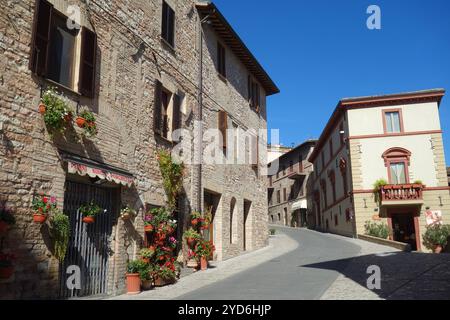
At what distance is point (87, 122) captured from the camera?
9.10 meters

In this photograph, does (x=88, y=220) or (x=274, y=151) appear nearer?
(x=88, y=220)

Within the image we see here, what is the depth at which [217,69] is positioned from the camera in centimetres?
1738

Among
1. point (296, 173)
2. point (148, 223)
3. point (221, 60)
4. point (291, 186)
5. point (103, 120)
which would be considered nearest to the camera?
point (103, 120)

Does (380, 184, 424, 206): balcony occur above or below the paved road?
above

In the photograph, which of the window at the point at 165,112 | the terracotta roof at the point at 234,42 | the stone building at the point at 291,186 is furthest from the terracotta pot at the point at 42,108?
the stone building at the point at 291,186

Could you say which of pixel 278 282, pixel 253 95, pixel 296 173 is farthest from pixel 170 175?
pixel 296 173

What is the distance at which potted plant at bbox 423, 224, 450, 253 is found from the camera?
23.3 meters

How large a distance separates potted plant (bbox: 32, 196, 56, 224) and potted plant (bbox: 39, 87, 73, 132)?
1350 millimetres

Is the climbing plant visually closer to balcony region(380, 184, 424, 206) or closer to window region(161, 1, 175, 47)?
window region(161, 1, 175, 47)

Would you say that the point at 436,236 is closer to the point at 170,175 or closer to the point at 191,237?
the point at 191,237

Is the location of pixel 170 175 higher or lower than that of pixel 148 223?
higher

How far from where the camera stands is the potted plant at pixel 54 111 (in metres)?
8.21

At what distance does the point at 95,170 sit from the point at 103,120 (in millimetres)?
1467

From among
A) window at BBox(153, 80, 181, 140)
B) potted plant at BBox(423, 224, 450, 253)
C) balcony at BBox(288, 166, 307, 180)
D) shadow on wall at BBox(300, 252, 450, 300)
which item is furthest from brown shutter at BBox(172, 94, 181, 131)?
balcony at BBox(288, 166, 307, 180)
